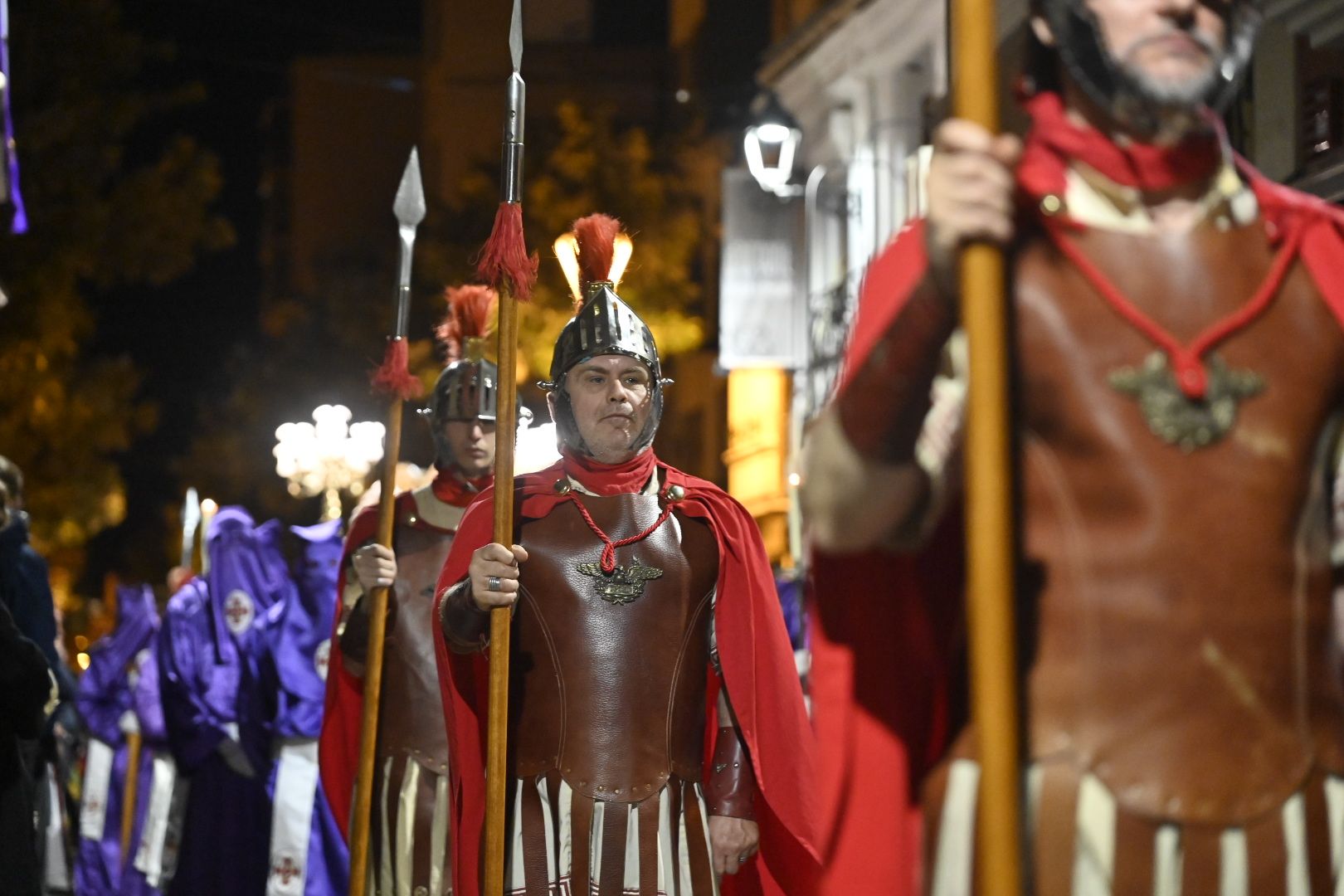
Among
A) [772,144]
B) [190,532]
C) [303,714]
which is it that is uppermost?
[772,144]

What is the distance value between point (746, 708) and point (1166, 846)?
9.13ft

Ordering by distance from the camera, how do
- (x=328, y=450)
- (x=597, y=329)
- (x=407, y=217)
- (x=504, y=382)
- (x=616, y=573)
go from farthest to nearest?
(x=328, y=450)
(x=407, y=217)
(x=597, y=329)
(x=616, y=573)
(x=504, y=382)

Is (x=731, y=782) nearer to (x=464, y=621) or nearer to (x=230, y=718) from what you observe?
(x=464, y=621)

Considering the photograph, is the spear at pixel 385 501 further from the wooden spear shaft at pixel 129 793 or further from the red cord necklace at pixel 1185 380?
the wooden spear shaft at pixel 129 793

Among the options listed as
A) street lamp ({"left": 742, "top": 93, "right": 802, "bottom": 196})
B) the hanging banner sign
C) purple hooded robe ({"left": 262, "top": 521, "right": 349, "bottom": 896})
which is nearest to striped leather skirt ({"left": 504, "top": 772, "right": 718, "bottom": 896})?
purple hooded robe ({"left": 262, "top": 521, "right": 349, "bottom": 896})

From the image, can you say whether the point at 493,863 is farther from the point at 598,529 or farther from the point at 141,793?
the point at 141,793

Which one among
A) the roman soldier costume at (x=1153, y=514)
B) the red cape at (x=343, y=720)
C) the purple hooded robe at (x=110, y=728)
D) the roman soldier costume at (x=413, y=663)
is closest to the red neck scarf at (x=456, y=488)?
the roman soldier costume at (x=413, y=663)

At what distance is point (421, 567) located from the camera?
298 inches

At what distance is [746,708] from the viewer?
5.53 meters

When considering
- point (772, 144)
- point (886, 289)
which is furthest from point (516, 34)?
point (772, 144)

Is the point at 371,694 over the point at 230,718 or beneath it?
beneath

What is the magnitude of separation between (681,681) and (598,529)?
487mm

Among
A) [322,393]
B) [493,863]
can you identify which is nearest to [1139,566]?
[493,863]

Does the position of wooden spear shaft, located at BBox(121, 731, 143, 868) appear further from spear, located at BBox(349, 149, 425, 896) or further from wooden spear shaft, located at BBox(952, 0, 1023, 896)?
wooden spear shaft, located at BBox(952, 0, 1023, 896)
